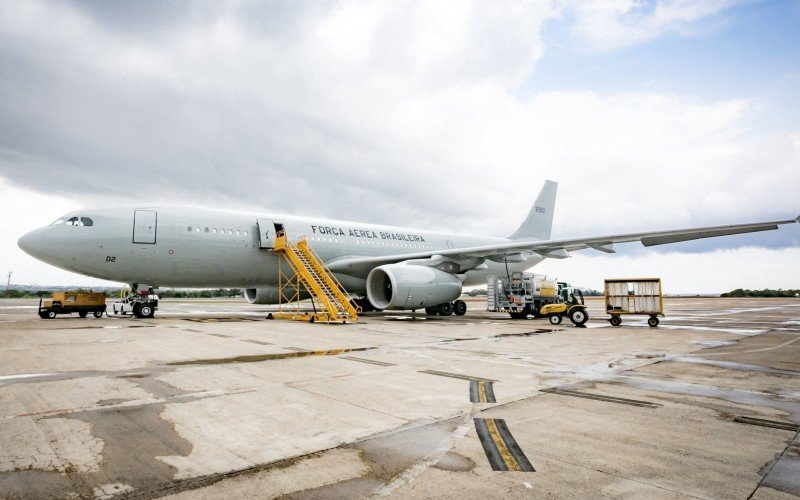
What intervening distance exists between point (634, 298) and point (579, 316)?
2.41 m

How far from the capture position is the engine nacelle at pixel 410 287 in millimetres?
17031

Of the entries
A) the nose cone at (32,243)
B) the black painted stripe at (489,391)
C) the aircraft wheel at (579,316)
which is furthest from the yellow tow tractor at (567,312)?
the nose cone at (32,243)

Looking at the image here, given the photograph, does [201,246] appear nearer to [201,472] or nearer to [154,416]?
[154,416]

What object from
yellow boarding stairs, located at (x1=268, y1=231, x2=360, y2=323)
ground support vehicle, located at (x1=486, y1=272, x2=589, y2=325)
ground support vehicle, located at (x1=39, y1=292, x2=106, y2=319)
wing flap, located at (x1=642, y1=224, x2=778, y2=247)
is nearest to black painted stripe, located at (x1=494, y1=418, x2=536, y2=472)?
yellow boarding stairs, located at (x1=268, y1=231, x2=360, y2=323)

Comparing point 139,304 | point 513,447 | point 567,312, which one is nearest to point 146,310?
point 139,304

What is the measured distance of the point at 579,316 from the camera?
1592 centimetres

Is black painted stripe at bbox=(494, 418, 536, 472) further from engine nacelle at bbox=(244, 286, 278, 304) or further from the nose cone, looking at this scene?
engine nacelle at bbox=(244, 286, 278, 304)

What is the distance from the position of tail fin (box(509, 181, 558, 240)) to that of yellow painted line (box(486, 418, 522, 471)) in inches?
1057

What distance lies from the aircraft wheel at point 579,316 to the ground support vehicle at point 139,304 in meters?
15.7

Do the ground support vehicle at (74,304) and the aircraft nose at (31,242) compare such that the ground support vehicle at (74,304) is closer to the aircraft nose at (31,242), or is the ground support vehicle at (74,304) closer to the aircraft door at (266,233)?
the aircraft nose at (31,242)

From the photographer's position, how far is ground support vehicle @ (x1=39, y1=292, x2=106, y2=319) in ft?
54.2

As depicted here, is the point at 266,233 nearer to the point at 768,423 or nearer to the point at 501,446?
the point at 501,446

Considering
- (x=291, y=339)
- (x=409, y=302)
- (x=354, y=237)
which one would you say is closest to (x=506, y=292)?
(x=409, y=302)

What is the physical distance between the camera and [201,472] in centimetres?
280
